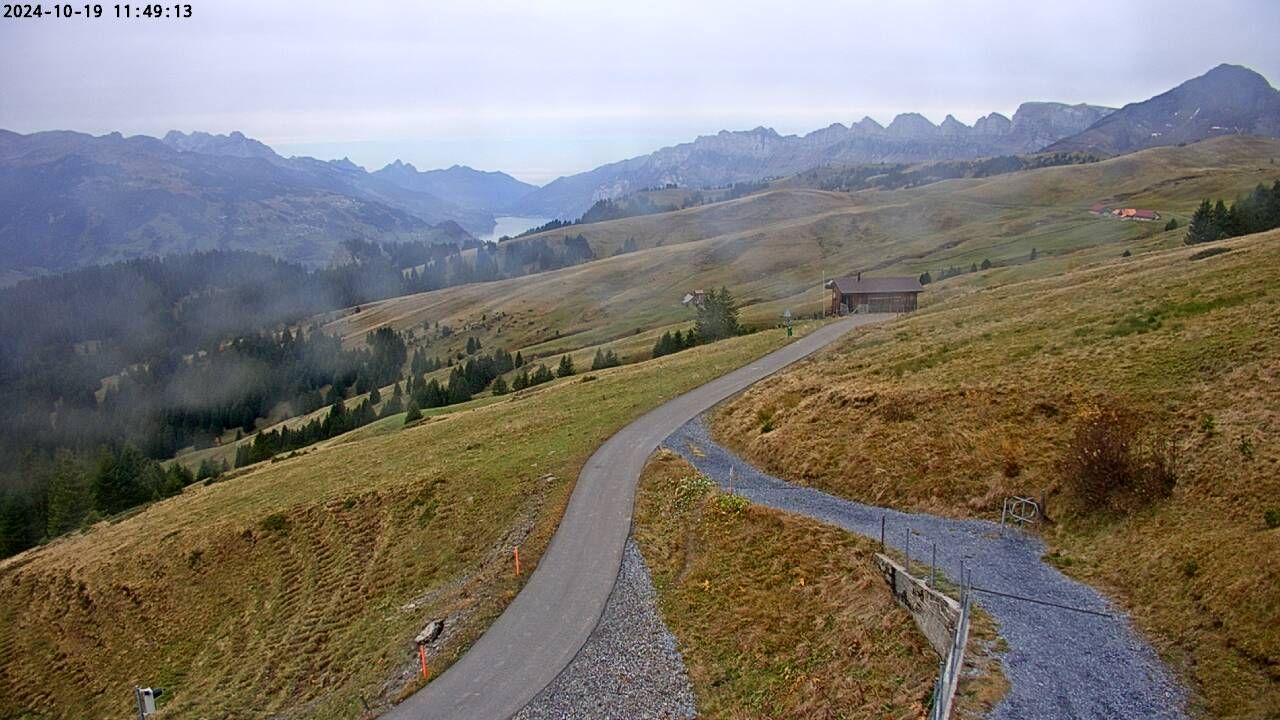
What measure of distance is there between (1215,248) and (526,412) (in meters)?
54.7

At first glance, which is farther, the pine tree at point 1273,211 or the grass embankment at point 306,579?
the pine tree at point 1273,211

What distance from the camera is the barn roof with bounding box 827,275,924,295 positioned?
309ft

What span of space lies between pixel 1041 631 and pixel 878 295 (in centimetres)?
8220

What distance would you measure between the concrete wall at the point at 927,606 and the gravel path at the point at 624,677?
619cm

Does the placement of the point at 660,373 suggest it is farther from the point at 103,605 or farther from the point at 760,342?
the point at 103,605

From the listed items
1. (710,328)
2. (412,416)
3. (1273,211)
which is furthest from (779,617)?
(1273,211)

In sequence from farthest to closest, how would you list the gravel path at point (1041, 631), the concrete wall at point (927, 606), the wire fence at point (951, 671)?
the concrete wall at point (927, 606) → the gravel path at point (1041, 631) → the wire fence at point (951, 671)

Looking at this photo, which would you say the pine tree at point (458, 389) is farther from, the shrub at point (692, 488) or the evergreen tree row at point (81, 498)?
the shrub at point (692, 488)

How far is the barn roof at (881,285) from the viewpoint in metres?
94.2

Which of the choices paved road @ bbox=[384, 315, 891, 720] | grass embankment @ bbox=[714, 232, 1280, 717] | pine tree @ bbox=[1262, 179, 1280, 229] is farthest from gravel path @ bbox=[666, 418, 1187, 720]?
pine tree @ bbox=[1262, 179, 1280, 229]

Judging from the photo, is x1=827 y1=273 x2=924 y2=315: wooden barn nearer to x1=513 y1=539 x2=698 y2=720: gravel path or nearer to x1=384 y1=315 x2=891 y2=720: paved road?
x1=384 y1=315 x2=891 y2=720: paved road

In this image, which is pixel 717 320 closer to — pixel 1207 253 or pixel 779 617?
pixel 1207 253

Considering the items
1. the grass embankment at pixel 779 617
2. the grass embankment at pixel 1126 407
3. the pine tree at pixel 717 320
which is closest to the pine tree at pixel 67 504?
the pine tree at pixel 717 320

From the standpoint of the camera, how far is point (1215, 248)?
5622cm
